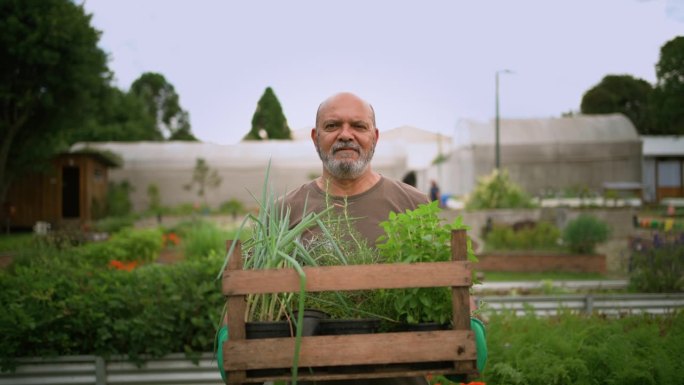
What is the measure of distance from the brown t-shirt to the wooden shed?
2073cm

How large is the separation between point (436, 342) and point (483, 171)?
25.0m

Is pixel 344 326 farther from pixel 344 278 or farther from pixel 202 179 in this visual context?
pixel 202 179

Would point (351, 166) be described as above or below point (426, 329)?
above

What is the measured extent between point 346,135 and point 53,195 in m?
22.1

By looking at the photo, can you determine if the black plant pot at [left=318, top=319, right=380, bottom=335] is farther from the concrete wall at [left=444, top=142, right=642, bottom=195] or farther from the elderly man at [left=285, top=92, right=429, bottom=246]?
the concrete wall at [left=444, top=142, right=642, bottom=195]

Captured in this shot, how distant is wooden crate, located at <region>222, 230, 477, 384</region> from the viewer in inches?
62.9

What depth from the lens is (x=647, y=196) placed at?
1214 inches

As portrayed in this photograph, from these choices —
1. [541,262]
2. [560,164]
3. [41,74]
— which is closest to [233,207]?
[41,74]

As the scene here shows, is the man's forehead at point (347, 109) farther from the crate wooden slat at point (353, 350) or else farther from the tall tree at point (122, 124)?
the tall tree at point (122, 124)

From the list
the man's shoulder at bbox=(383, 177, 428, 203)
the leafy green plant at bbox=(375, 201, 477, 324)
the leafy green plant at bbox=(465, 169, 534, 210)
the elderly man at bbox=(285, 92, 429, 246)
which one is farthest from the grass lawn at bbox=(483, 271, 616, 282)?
the leafy green plant at bbox=(375, 201, 477, 324)

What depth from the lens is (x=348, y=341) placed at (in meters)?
1.60

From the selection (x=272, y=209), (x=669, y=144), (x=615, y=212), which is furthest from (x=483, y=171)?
(x=272, y=209)

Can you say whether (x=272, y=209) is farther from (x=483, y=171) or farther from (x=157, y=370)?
(x=483, y=171)

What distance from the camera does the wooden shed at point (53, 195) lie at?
864 inches
